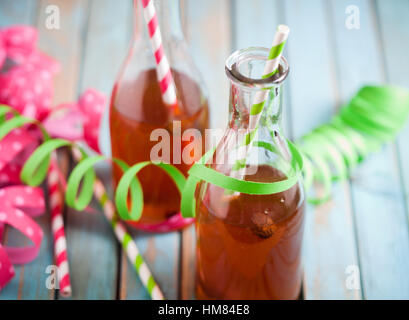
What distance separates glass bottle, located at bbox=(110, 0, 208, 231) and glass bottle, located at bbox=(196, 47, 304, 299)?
0.10 m

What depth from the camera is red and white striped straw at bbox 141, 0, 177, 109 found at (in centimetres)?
69

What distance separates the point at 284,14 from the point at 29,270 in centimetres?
63

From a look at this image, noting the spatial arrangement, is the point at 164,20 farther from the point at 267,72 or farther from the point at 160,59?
the point at 267,72

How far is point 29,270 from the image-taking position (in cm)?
80

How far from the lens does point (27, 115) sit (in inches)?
36.5

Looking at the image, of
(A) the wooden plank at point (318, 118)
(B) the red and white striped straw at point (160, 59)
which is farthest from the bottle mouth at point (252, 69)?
(A) the wooden plank at point (318, 118)

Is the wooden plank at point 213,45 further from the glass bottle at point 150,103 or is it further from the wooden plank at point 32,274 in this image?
the wooden plank at point 32,274

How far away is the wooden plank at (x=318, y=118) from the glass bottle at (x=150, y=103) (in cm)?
21

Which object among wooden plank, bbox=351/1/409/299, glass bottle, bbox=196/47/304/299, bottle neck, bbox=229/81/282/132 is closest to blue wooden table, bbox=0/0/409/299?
wooden plank, bbox=351/1/409/299

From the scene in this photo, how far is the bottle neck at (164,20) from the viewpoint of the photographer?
2.35 ft

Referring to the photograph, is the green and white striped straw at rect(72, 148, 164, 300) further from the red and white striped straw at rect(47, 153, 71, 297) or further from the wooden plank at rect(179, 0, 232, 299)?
the wooden plank at rect(179, 0, 232, 299)
